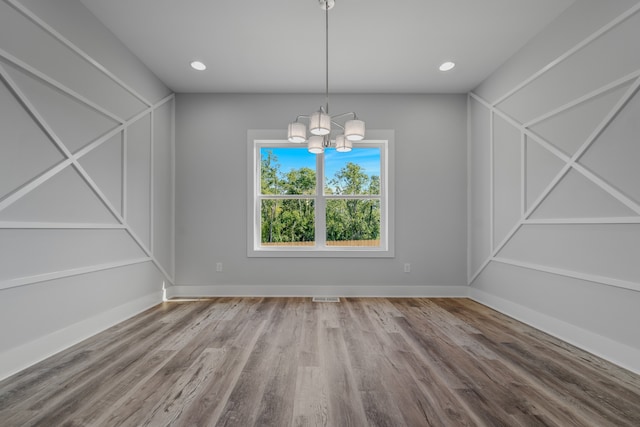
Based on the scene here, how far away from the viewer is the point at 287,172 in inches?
163

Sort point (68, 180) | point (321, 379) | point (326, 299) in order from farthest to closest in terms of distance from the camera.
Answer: point (326, 299) → point (68, 180) → point (321, 379)

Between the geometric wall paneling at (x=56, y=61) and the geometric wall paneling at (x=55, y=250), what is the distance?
1.13 m

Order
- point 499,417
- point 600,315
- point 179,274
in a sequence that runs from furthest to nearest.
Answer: point 179,274, point 600,315, point 499,417

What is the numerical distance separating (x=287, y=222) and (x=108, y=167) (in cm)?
210

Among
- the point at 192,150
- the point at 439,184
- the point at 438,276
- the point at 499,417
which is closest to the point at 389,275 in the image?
the point at 438,276

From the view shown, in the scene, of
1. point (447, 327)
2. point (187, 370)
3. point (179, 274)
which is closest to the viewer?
point (187, 370)

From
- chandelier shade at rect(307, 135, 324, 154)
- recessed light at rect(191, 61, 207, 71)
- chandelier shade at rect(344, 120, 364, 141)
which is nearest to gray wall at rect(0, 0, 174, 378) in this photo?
recessed light at rect(191, 61, 207, 71)

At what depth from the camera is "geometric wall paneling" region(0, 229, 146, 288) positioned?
Result: 6.17 feet

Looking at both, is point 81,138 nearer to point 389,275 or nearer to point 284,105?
point 284,105

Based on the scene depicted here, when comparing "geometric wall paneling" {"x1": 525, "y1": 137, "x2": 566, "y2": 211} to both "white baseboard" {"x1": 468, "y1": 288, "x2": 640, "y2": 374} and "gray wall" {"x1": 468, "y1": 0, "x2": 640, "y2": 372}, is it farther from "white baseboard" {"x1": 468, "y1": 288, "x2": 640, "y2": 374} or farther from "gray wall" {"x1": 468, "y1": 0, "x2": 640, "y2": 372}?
"white baseboard" {"x1": 468, "y1": 288, "x2": 640, "y2": 374}

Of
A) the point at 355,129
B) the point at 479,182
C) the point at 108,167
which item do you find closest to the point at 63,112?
the point at 108,167

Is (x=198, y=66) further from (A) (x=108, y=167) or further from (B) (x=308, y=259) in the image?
(B) (x=308, y=259)

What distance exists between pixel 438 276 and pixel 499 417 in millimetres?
2587

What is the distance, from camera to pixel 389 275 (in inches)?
155
